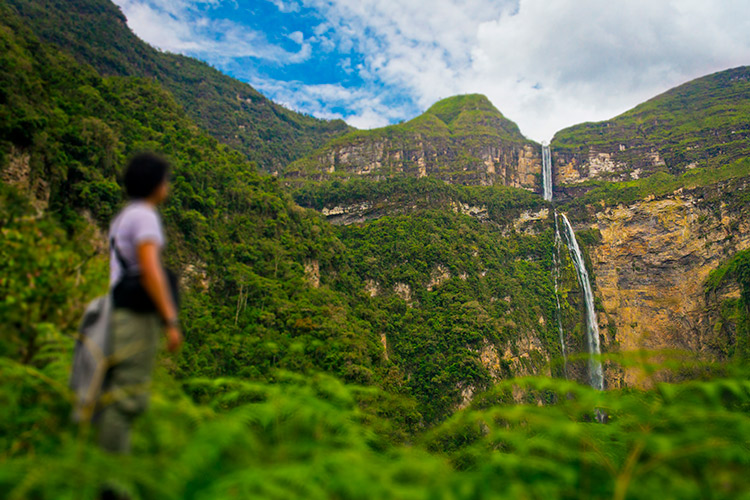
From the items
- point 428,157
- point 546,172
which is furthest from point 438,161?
point 546,172

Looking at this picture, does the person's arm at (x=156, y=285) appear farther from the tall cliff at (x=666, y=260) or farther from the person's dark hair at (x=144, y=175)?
the tall cliff at (x=666, y=260)

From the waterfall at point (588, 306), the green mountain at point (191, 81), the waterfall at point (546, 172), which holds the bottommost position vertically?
the waterfall at point (588, 306)

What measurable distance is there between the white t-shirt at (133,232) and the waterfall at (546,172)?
96.5 metres

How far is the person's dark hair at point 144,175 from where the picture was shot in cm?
227

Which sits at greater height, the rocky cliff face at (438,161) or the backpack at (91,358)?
the rocky cliff face at (438,161)

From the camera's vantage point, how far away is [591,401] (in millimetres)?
2740

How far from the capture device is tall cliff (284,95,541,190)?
8762 centimetres

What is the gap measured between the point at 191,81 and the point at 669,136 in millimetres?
107644

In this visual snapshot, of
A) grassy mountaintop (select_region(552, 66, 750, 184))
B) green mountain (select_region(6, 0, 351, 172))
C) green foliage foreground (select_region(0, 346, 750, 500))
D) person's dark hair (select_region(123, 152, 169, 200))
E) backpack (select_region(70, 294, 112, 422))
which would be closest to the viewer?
green foliage foreground (select_region(0, 346, 750, 500))

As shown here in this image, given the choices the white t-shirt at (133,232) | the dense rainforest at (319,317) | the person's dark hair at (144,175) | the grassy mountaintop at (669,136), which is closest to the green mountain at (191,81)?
the dense rainforest at (319,317)

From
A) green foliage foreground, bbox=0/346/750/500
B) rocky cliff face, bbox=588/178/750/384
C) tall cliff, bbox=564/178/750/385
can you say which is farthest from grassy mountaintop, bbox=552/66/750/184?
green foliage foreground, bbox=0/346/750/500

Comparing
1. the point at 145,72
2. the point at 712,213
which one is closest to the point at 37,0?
the point at 145,72

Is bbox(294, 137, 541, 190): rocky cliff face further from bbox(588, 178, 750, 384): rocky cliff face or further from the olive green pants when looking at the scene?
the olive green pants

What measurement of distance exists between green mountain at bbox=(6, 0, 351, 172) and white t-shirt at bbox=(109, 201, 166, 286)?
72.2 metres
